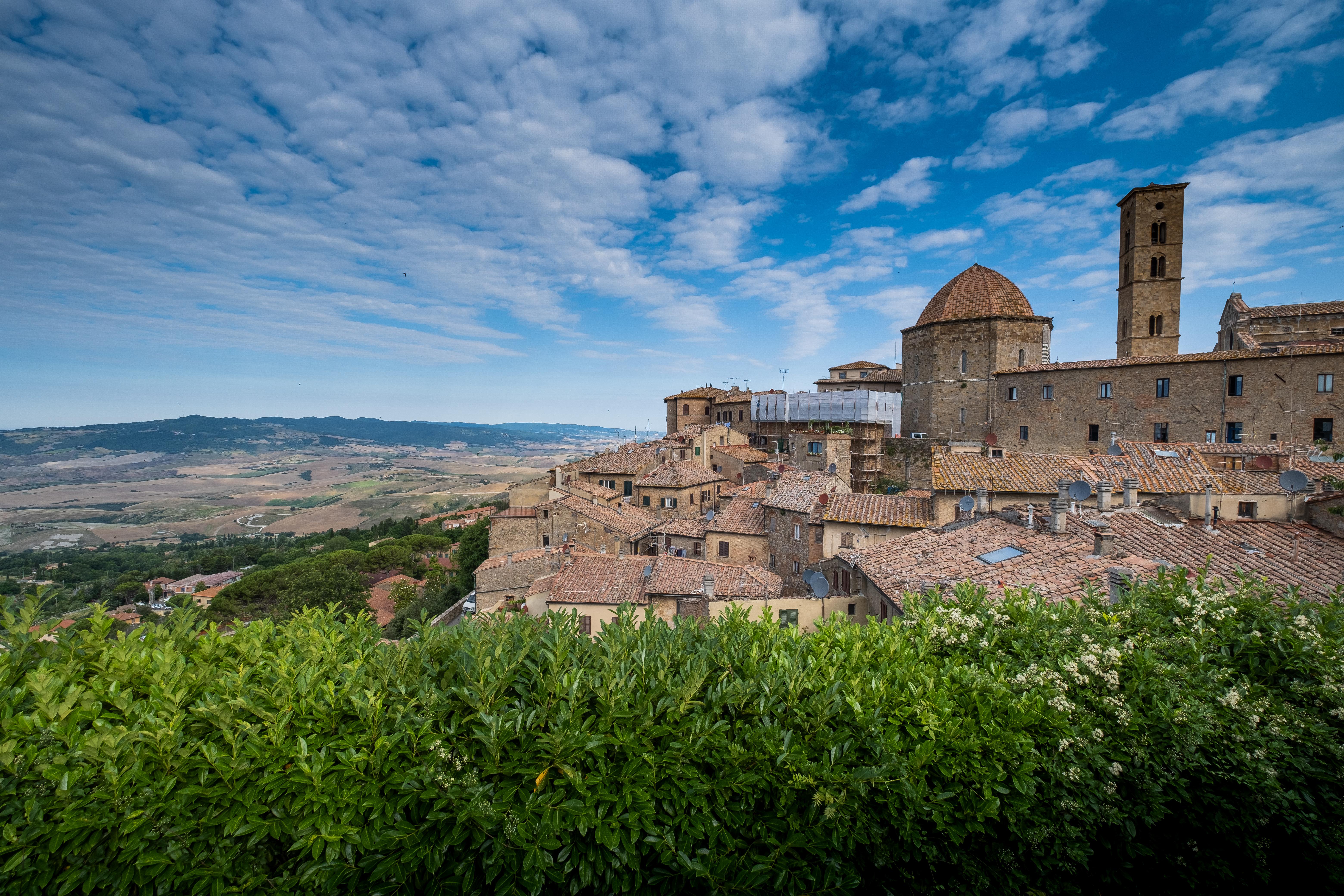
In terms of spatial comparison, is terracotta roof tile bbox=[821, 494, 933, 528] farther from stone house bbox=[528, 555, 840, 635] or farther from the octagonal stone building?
the octagonal stone building

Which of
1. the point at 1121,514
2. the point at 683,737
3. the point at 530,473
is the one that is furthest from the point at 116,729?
the point at 530,473

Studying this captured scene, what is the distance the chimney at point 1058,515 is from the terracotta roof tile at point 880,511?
7.05 m

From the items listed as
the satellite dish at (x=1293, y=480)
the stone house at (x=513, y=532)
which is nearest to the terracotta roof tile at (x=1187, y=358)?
the satellite dish at (x=1293, y=480)

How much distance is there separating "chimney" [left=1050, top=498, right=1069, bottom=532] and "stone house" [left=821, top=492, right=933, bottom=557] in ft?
23.2

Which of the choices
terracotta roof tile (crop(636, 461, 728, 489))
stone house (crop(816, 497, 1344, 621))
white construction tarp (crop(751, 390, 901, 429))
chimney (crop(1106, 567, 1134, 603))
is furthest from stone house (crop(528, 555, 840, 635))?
white construction tarp (crop(751, 390, 901, 429))

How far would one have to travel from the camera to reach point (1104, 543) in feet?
38.5

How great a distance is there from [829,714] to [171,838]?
3682mm

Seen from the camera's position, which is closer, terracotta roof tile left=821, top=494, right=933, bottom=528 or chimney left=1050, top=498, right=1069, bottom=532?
chimney left=1050, top=498, right=1069, bottom=532

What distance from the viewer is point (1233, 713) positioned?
364 cm

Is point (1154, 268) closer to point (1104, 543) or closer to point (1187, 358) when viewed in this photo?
point (1187, 358)

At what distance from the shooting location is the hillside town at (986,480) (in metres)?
12.0

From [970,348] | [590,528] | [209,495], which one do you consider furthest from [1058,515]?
[209,495]

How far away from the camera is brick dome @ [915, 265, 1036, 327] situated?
38.5 meters

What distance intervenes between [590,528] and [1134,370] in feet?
108
